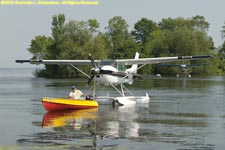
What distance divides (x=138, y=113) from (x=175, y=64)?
175ft

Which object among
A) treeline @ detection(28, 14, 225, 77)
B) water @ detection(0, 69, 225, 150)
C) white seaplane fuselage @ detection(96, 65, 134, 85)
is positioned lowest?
water @ detection(0, 69, 225, 150)

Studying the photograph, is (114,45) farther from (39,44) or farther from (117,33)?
(39,44)

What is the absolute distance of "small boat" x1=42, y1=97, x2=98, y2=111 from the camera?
1667 cm

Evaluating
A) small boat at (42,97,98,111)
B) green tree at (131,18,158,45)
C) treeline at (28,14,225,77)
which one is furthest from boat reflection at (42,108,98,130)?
green tree at (131,18,158,45)

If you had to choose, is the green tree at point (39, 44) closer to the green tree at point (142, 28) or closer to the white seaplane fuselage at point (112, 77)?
the green tree at point (142, 28)

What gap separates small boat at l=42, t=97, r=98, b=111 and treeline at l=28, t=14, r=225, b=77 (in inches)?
1761

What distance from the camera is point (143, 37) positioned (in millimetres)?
98812

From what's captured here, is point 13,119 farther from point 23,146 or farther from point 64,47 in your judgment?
point 64,47

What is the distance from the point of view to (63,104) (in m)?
16.9

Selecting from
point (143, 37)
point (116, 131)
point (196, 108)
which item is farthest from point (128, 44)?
point (116, 131)

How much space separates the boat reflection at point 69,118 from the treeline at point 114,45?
151 feet

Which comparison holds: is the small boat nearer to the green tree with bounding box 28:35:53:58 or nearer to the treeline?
the treeline

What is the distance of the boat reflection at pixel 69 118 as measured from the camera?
13.0 m

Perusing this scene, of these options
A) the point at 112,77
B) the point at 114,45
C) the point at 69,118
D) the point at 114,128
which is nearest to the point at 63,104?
the point at 69,118
